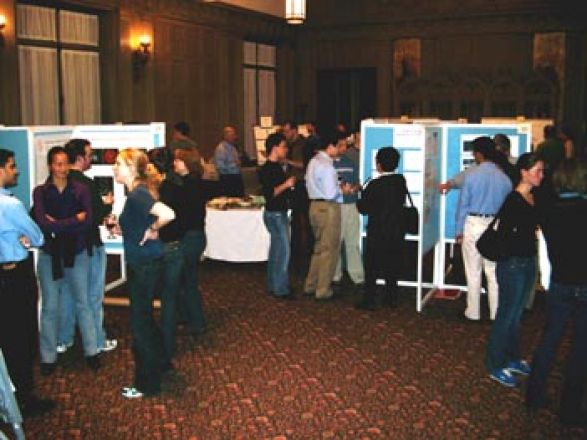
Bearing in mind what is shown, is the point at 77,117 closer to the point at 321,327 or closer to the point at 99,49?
the point at 99,49

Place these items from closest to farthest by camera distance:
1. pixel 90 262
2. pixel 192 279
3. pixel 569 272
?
pixel 569 272 → pixel 90 262 → pixel 192 279

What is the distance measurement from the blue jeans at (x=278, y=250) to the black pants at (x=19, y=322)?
110 inches

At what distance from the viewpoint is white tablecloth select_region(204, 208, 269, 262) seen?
27.3 ft

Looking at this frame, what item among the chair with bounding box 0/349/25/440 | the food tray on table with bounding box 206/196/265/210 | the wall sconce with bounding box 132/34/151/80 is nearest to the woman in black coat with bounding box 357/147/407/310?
→ the food tray on table with bounding box 206/196/265/210

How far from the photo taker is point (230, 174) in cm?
1084

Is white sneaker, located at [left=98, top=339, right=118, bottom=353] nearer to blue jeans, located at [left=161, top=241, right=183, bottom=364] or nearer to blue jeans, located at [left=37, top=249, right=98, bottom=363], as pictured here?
blue jeans, located at [left=37, top=249, right=98, bottom=363]

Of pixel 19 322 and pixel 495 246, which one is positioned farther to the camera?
pixel 495 246

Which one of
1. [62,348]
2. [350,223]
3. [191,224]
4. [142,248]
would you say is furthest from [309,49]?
[142,248]

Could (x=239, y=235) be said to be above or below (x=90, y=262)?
below

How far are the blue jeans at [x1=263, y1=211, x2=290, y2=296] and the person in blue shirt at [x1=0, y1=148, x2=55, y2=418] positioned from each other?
9.19ft

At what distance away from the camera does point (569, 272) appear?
4055 millimetres

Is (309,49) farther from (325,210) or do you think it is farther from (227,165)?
(325,210)

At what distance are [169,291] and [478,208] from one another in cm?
262

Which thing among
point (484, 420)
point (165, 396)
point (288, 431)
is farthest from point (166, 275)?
point (484, 420)
